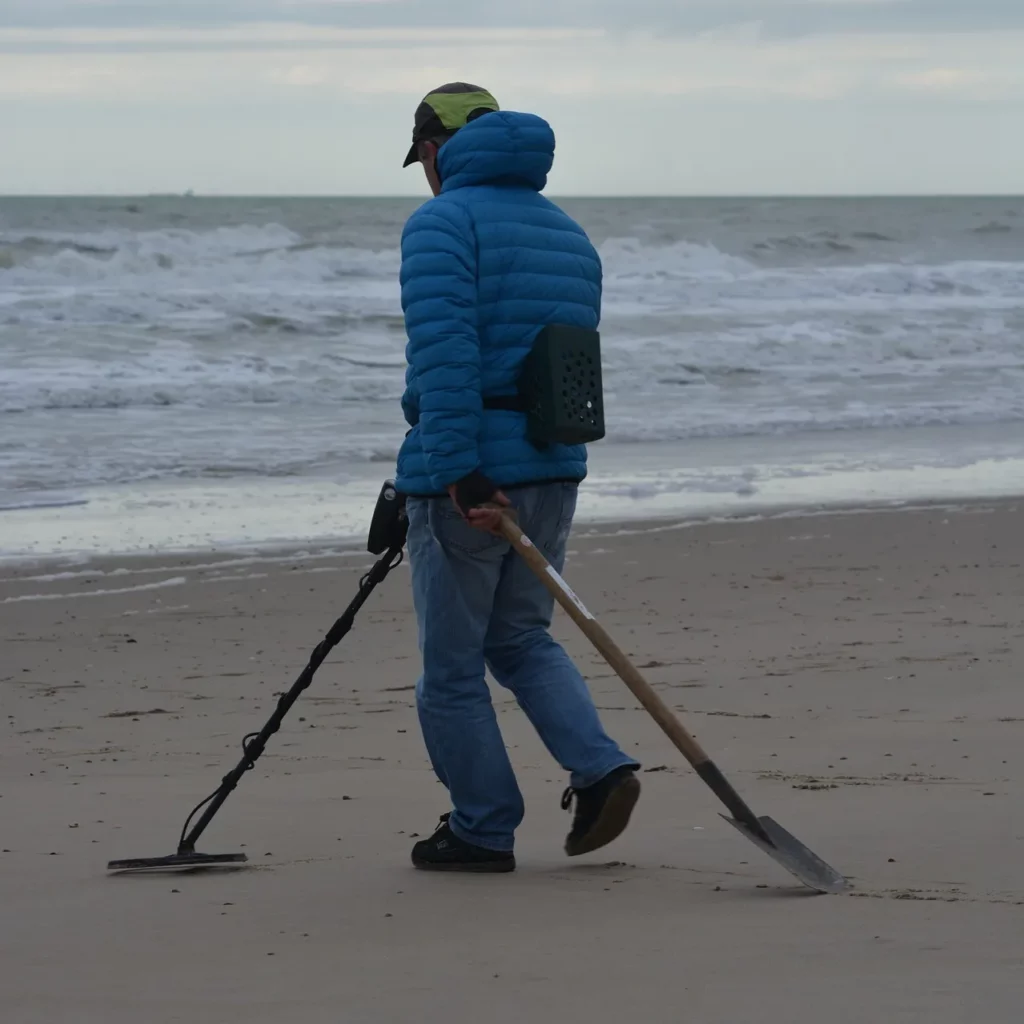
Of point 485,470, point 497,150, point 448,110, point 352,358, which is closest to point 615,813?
point 485,470

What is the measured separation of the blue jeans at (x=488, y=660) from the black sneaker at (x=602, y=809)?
3 centimetres

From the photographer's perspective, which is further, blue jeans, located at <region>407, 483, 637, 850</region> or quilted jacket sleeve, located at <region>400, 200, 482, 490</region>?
blue jeans, located at <region>407, 483, 637, 850</region>

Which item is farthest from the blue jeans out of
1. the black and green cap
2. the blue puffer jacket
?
the black and green cap

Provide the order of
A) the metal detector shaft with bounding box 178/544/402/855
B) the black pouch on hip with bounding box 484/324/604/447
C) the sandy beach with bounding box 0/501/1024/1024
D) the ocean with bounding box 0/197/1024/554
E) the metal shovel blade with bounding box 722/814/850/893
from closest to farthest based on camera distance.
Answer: the sandy beach with bounding box 0/501/1024/1024, the metal shovel blade with bounding box 722/814/850/893, the black pouch on hip with bounding box 484/324/604/447, the metal detector shaft with bounding box 178/544/402/855, the ocean with bounding box 0/197/1024/554

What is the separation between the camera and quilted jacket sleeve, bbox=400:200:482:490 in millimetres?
3510

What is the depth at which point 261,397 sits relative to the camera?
54.2ft

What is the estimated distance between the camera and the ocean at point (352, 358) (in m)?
12.5

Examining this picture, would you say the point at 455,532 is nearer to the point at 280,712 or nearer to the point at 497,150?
the point at 280,712

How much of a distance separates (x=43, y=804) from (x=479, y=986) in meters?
2.06

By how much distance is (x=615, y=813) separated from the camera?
12.1 ft

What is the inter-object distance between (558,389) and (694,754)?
0.80 m

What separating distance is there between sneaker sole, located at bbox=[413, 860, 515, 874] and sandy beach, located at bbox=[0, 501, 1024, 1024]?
0.27 feet

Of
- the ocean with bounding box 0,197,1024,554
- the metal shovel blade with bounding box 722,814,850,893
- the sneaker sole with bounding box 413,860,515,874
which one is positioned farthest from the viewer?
the ocean with bounding box 0,197,1024,554

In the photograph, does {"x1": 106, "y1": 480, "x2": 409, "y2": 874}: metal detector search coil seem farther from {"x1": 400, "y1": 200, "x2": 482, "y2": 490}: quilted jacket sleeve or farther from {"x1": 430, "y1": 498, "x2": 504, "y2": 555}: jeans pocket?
{"x1": 400, "y1": 200, "x2": 482, "y2": 490}: quilted jacket sleeve
